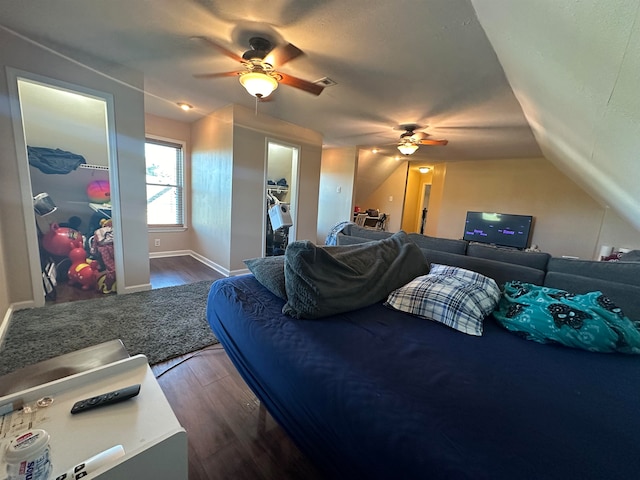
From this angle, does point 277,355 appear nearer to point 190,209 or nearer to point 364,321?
point 364,321

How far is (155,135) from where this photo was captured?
4254 millimetres

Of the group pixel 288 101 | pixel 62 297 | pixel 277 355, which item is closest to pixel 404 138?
pixel 288 101

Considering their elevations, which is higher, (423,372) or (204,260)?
(423,372)

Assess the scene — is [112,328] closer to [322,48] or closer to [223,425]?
[223,425]

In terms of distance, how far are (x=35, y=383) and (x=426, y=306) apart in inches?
66.2

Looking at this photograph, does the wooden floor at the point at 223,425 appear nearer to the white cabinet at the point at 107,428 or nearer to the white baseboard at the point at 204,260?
the white cabinet at the point at 107,428

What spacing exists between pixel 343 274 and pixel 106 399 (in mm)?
1072

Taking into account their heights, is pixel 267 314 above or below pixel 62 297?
above

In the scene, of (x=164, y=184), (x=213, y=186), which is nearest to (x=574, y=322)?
→ (x=213, y=186)

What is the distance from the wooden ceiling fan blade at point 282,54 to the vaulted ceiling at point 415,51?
13 centimetres

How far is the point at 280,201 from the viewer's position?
4816mm

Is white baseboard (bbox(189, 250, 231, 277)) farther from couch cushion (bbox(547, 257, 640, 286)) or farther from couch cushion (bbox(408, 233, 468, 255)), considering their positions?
couch cushion (bbox(547, 257, 640, 286))

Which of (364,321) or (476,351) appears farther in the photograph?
(364,321)

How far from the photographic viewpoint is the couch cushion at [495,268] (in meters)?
1.67
